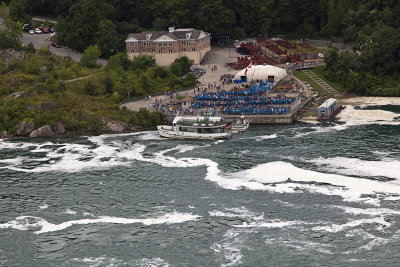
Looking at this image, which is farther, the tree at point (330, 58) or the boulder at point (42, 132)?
the tree at point (330, 58)

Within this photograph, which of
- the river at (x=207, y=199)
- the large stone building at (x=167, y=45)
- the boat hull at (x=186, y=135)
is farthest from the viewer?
the large stone building at (x=167, y=45)

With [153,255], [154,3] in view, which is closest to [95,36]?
[154,3]

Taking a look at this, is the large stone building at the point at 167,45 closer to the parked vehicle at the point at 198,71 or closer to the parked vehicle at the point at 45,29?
the parked vehicle at the point at 198,71

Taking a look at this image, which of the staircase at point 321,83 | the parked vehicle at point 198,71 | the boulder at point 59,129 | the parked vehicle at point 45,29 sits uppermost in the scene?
the parked vehicle at point 45,29

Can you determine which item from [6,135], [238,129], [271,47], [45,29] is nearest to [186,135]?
[238,129]

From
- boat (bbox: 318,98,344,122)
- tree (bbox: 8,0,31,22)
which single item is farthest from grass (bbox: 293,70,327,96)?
tree (bbox: 8,0,31,22)

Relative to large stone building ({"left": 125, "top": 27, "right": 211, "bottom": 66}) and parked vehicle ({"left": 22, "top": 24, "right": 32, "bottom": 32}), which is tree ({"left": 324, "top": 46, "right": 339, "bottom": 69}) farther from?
parked vehicle ({"left": 22, "top": 24, "right": 32, "bottom": 32})

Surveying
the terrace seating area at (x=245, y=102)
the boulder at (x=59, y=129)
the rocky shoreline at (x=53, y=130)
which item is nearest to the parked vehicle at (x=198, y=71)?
the terrace seating area at (x=245, y=102)
